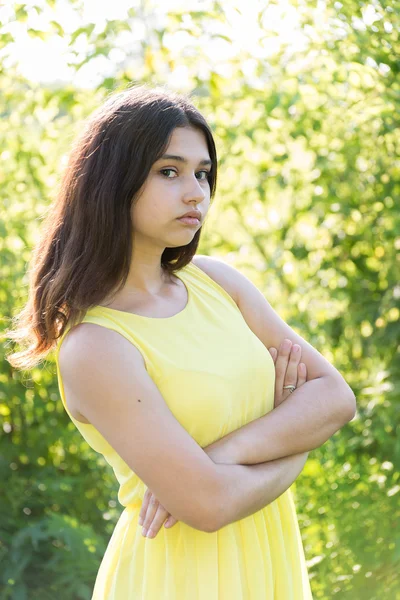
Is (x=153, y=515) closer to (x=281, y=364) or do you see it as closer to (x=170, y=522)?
(x=170, y=522)

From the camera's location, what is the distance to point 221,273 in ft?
6.44

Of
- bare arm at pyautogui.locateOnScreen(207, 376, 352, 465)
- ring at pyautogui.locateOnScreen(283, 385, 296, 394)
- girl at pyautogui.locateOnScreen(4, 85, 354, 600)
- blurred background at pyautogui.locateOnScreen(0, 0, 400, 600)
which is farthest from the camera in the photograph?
blurred background at pyautogui.locateOnScreen(0, 0, 400, 600)

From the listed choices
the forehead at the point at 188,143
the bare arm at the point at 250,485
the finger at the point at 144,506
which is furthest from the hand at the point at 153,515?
the forehead at the point at 188,143

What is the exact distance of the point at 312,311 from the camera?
3650 mm

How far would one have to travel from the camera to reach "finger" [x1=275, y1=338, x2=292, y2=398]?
186cm

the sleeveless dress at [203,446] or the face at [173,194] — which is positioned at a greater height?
the face at [173,194]

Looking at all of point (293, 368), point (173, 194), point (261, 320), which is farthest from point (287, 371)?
point (173, 194)

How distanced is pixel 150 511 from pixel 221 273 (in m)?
0.61

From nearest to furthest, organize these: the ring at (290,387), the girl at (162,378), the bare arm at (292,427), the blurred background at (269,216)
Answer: the girl at (162,378), the bare arm at (292,427), the ring at (290,387), the blurred background at (269,216)

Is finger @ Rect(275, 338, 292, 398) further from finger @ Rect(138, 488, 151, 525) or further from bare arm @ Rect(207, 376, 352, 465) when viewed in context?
finger @ Rect(138, 488, 151, 525)

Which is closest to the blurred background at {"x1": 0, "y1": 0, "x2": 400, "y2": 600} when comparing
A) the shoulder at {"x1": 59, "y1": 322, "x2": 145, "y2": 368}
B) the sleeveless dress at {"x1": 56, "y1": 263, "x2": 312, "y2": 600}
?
the sleeveless dress at {"x1": 56, "y1": 263, "x2": 312, "y2": 600}

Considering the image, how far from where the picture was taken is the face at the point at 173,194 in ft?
5.38

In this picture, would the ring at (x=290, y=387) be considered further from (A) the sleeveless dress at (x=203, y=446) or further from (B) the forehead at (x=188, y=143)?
(B) the forehead at (x=188, y=143)

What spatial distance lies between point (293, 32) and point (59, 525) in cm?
198
